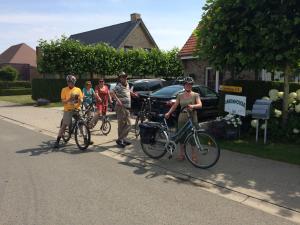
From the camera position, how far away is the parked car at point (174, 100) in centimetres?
1180

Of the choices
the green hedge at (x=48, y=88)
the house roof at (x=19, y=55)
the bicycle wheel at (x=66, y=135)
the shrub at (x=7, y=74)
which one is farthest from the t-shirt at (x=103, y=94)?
the house roof at (x=19, y=55)

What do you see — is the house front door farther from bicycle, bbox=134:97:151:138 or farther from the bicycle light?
bicycle, bbox=134:97:151:138

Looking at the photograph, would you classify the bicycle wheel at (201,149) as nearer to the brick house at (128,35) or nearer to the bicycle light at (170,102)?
the bicycle light at (170,102)

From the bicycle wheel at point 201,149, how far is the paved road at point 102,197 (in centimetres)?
77

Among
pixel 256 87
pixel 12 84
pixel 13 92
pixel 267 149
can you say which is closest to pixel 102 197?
pixel 267 149

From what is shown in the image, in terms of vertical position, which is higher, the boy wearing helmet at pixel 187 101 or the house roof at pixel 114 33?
the house roof at pixel 114 33

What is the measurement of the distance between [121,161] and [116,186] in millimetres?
1833

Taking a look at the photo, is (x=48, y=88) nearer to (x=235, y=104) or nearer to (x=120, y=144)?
(x=120, y=144)

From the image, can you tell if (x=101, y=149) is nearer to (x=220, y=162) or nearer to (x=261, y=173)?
(x=220, y=162)

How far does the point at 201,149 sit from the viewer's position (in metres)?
7.37

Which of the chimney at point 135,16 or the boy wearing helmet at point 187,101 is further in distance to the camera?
the chimney at point 135,16

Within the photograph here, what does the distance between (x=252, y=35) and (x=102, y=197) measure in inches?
230

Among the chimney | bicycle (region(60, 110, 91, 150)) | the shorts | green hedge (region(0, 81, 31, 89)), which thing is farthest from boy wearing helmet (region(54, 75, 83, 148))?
the chimney

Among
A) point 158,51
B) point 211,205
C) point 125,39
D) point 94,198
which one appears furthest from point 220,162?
point 125,39
